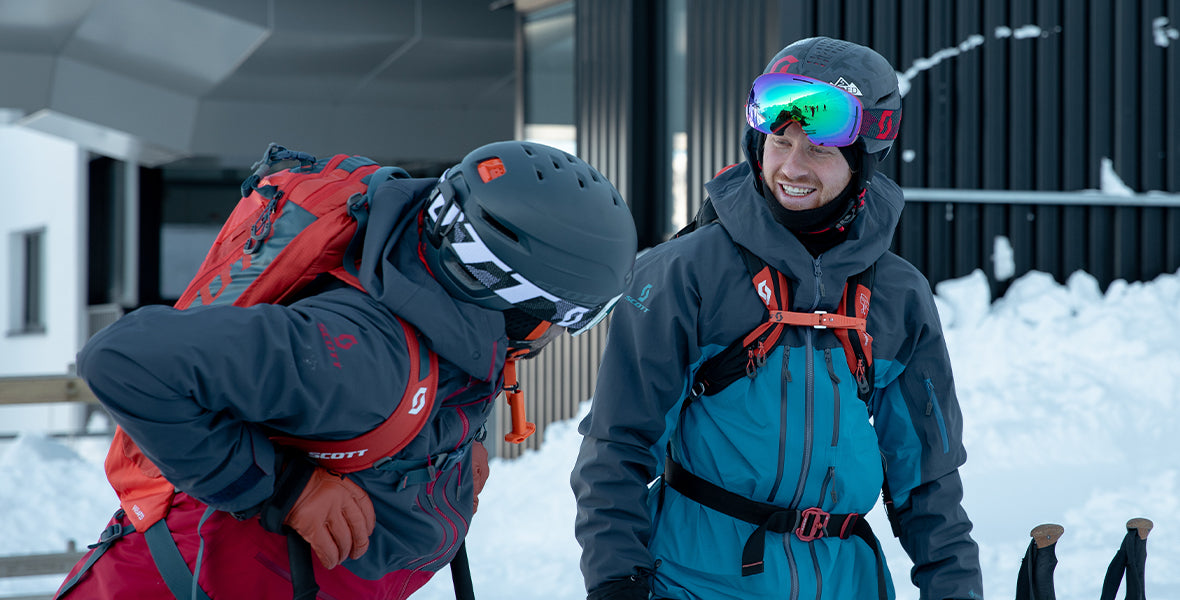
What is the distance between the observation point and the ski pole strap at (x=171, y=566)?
5.60 ft

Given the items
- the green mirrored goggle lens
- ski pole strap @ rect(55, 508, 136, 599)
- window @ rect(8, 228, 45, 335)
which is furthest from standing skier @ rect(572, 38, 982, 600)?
window @ rect(8, 228, 45, 335)

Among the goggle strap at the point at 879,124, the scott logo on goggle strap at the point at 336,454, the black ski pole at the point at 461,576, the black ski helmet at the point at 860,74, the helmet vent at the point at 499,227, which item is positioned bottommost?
the black ski pole at the point at 461,576

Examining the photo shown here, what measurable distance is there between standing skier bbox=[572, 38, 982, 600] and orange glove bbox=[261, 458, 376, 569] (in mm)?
619

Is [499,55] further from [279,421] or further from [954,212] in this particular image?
[279,421]

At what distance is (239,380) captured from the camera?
1516mm

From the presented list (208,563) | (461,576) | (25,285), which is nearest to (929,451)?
(461,576)

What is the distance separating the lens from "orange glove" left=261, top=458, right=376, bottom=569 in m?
1.67

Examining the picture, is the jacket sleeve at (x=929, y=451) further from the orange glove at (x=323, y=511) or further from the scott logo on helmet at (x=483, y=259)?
the orange glove at (x=323, y=511)

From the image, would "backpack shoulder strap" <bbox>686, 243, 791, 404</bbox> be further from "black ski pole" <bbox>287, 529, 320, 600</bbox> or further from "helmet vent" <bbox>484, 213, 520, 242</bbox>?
"black ski pole" <bbox>287, 529, 320, 600</bbox>

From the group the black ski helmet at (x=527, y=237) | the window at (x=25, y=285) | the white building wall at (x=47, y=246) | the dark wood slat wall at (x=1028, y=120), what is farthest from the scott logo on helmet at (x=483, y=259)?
the window at (x=25, y=285)

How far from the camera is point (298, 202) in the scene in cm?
180

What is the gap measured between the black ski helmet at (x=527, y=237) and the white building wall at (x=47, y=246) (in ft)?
58.8

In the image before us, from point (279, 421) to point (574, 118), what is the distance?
860cm

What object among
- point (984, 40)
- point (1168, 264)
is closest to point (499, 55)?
point (984, 40)
